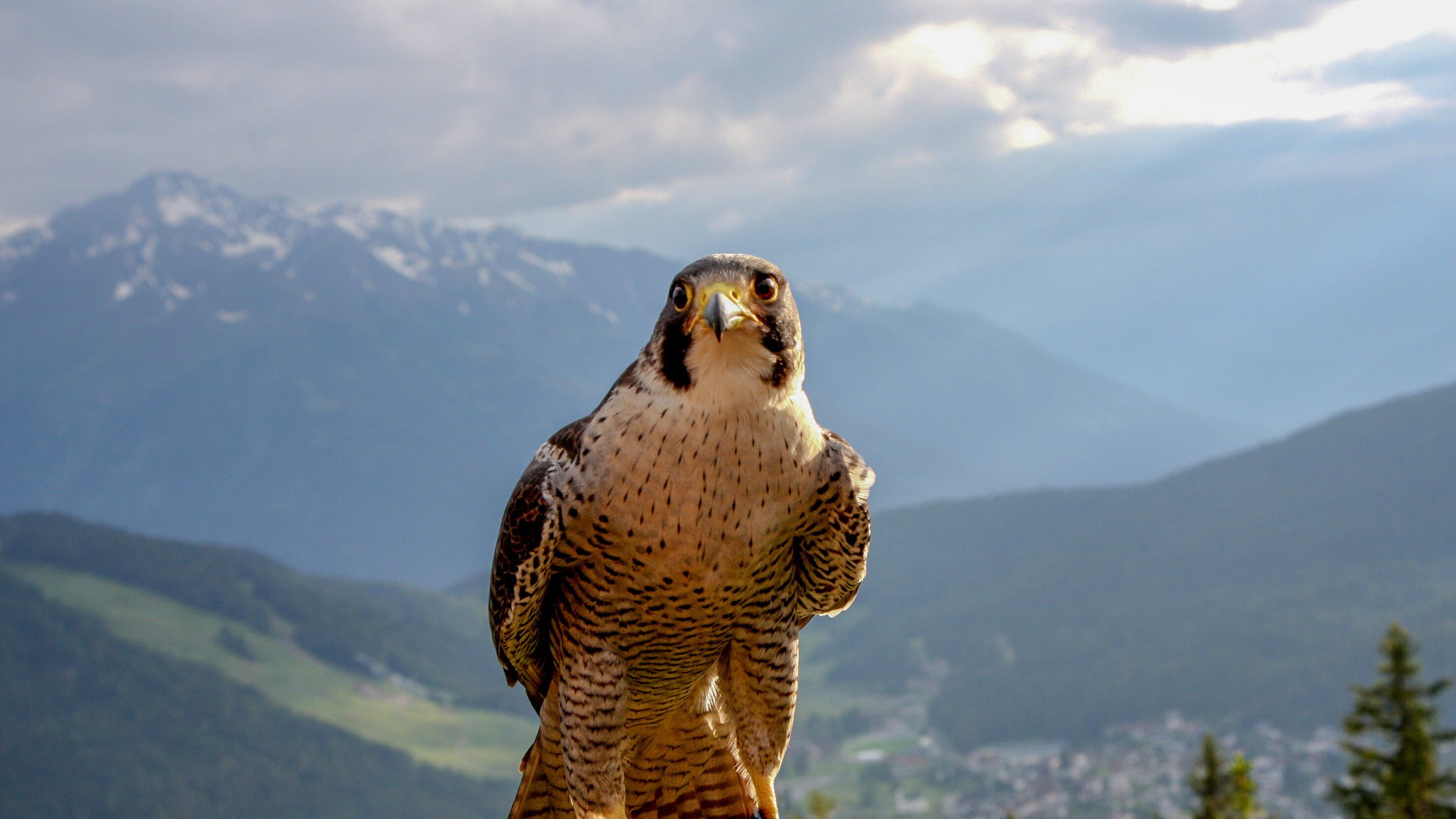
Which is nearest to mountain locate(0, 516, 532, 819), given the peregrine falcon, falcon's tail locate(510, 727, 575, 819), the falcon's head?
falcon's tail locate(510, 727, 575, 819)

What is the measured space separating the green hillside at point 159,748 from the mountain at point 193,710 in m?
0.26

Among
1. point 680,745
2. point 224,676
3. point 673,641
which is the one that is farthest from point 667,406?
point 224,676

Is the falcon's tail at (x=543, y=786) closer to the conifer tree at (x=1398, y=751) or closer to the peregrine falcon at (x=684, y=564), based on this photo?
the peregrine falcon at (x=684, y=564)

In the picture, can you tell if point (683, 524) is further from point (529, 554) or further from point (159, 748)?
point (159, 748)

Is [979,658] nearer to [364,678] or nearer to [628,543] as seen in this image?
[364,678]

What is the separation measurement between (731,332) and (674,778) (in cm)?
284

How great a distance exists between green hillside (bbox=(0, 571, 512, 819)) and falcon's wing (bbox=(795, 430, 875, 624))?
5024 inches

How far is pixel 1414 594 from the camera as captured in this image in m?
178

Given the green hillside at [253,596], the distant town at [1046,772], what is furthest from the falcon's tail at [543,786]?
the green hillside at [253,596]

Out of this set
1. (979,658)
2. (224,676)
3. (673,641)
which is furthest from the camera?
(979,658)

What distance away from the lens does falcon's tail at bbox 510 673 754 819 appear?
6008mm

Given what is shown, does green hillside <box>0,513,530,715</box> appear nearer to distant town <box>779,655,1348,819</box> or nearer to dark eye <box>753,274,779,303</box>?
distant town <box>779,655,1348,819</box>

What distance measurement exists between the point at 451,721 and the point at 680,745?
173953 millimetres

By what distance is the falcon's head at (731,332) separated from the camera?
4.52 metres
